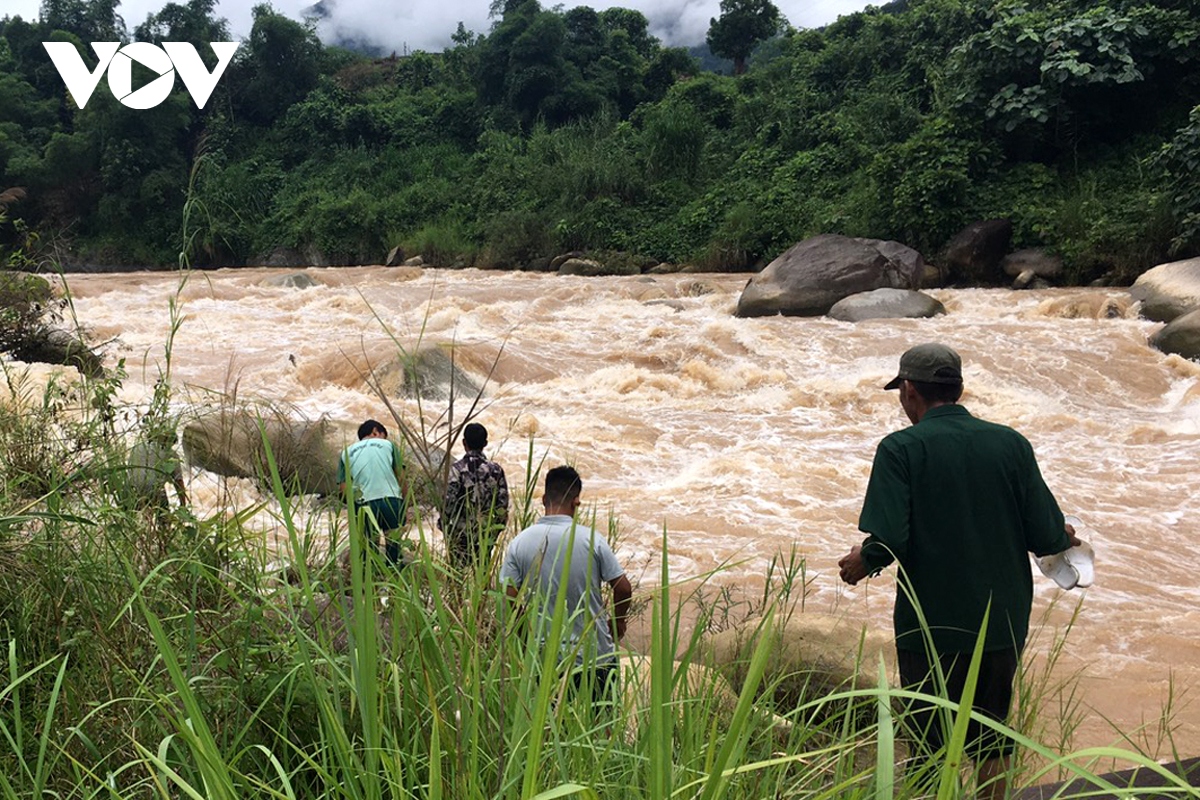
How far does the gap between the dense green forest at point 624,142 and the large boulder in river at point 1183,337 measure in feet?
11.4

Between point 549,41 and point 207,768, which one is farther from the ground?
point 549,41

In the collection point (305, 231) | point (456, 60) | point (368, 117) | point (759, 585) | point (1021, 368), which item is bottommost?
point (759, 585)

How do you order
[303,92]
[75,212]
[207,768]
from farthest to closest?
[303,92], [75,212], [207,768]

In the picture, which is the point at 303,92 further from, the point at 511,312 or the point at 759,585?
the point at 759,585

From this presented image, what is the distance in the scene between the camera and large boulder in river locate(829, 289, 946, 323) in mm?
13336

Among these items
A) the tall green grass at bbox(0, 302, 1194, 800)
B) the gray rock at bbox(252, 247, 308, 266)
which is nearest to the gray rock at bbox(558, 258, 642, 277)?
the gray rock at bbox(252, 247, 308, 266)

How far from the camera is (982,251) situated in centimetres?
1605

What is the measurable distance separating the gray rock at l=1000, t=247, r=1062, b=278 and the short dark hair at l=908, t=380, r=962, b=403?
13.7 m

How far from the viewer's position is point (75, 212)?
106 ft

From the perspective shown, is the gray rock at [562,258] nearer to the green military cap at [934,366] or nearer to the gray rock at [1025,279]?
the gray rock at [1025,279]

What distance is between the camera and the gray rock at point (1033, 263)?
1495 centimetres

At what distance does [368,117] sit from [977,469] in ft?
120

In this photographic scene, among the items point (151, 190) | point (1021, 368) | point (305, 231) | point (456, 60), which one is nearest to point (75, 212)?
point (151, 190)

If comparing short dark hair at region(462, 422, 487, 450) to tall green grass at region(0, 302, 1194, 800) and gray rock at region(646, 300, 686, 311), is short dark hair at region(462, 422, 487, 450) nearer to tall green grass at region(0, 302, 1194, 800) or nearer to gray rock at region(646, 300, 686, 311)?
tall green grass at region(0, 302, 1194, 800)
